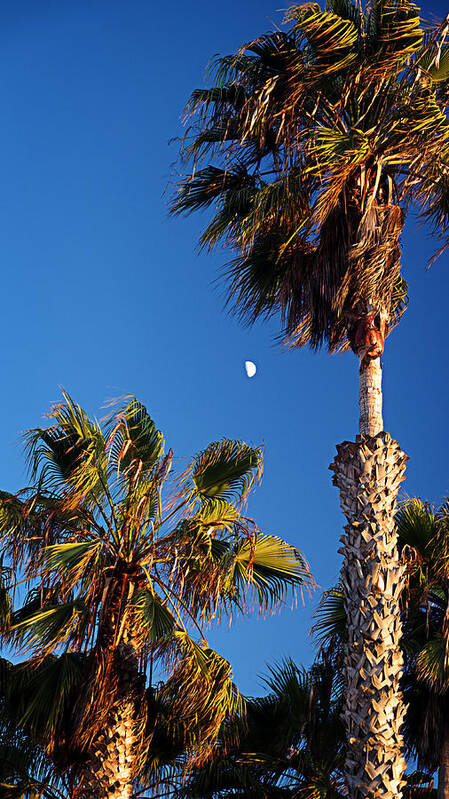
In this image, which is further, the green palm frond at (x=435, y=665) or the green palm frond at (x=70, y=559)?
the green palm frond at (x=435, y=665)

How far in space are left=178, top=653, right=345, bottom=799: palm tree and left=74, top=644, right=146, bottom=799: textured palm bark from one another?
138cm

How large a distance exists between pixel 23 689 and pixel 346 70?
322 inches

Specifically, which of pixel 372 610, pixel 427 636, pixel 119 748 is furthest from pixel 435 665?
pixel 119 748

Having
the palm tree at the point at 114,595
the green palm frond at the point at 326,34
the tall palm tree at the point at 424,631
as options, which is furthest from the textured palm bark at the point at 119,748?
the green palm frond at the point at 326,34

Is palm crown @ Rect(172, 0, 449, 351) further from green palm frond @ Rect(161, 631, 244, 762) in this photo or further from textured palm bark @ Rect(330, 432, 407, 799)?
green palm frond @ Rect(161, 631, 244, 762)

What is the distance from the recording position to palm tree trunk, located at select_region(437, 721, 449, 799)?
430 inches

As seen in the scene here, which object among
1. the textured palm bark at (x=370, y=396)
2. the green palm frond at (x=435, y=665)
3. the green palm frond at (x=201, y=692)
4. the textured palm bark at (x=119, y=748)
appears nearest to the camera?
the textured palm bark at (x=370, y=396)

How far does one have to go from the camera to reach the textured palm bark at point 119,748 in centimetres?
972

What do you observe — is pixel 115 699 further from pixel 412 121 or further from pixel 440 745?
pixel 412 121

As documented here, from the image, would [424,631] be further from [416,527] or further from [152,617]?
[152,617]

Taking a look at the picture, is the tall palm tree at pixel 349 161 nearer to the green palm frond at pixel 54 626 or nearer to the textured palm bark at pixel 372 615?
the textured palm bark at pixel 372 615

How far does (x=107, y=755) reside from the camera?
9.76m

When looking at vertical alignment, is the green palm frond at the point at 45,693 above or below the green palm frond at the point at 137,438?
below

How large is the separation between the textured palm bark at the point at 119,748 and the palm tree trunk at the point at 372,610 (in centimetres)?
287
